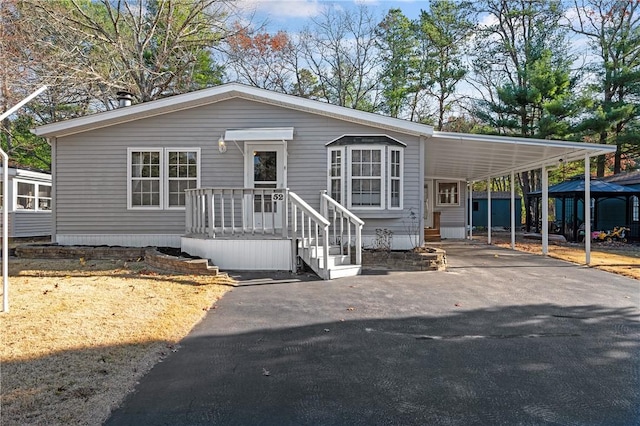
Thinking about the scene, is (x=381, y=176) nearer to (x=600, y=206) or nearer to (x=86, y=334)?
(x=86, y=334)

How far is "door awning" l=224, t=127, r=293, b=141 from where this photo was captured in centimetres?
925

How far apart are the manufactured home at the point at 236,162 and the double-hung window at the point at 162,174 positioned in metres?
0.02

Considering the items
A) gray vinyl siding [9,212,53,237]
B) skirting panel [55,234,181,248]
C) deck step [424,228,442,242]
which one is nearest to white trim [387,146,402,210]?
skirting panel [55,234,181,248]

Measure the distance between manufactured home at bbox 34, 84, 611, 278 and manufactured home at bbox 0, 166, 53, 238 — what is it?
6342 mm

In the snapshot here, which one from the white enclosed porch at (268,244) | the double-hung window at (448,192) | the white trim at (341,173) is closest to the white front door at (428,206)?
the double-hung window at (448,192)

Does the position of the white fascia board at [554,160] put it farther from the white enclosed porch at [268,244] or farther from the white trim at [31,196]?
the white trim at [31,196]

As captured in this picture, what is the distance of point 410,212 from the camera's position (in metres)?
9.52

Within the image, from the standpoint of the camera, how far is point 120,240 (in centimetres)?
988

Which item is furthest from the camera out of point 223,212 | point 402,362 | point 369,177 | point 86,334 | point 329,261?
point 369,177

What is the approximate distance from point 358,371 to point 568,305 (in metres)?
3.61

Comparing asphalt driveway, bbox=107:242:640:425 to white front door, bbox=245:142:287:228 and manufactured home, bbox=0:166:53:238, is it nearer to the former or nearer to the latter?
white front door, bbox=245:142:287:228

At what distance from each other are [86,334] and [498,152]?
30.7 ft

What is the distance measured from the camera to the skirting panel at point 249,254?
308 inches

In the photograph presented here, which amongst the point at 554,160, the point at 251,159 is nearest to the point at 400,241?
the point at 251,159
